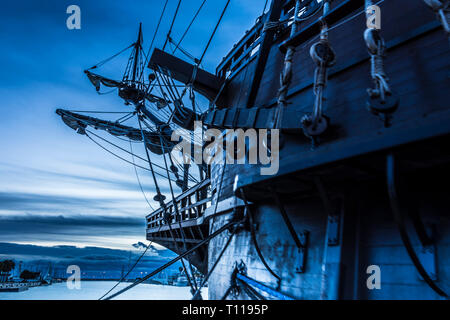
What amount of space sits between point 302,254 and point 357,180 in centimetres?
135

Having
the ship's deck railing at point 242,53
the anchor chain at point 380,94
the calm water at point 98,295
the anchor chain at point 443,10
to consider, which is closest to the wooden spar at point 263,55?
the ship's deck railing at point 242,53

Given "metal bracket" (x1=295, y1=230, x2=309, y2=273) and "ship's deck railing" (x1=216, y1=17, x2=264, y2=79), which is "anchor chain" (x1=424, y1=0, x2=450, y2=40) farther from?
"ship's deck railing" (x1=216, y1=17, x2=264, y2=79)

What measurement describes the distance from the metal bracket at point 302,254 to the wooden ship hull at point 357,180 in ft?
0.05

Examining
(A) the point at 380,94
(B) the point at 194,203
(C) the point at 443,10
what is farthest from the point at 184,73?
(C) the point at 443,10

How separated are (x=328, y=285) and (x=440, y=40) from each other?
3428mm

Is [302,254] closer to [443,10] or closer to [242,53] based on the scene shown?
[443,10]

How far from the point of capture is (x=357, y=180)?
12.0ft

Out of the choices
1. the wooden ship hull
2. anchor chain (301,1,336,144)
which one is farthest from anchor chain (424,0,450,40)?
anchor chain (301,1,336,144)

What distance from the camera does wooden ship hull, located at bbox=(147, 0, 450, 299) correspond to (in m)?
2.87

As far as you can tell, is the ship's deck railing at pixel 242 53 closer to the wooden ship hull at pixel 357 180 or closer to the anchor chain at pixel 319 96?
the wooden ship hull at pixel 357 180

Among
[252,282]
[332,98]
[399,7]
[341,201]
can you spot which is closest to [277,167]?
[341,201]

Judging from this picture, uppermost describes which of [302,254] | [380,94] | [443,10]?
[443,10]
